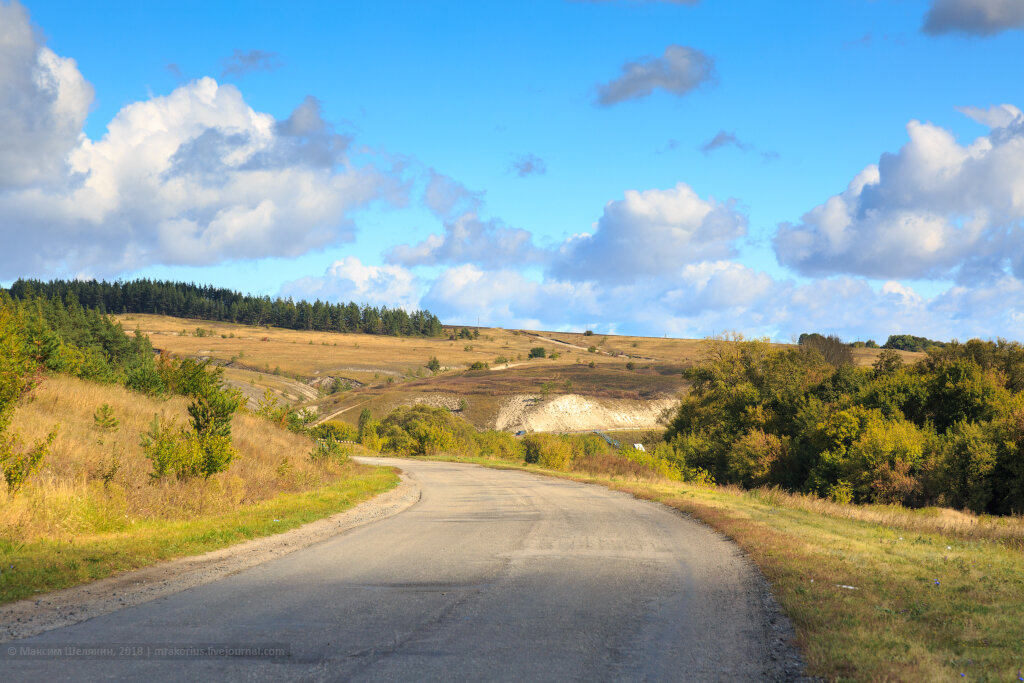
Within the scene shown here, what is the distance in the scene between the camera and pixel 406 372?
152 metres

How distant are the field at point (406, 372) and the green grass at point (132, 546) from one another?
52109 mm

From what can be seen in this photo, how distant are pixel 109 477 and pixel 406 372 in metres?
137

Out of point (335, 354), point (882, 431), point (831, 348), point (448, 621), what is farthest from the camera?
point (335, 354)

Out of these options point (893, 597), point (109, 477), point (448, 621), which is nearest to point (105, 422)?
point (109, 477)

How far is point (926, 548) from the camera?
48.9 ft

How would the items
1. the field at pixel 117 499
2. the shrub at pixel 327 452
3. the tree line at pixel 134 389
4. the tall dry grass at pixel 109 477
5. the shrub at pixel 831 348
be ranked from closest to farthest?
1. the field at pixel 117 499
2. the tall dry grass at pixel 109 477
3. the tree line at pixel 134 389
4. the shrub at pixel 327 452
5. the shrub at pixel 831 348

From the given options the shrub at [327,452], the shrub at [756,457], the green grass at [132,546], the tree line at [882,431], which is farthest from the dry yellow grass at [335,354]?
the green grass at [132,546]

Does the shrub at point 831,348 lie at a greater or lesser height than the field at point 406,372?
greater

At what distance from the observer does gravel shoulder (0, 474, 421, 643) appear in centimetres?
789

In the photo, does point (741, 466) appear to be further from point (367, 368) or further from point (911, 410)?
point (367, 368)

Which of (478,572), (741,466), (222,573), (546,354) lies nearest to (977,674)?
(478,572)

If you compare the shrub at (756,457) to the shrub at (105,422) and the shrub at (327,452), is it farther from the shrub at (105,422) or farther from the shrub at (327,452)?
the shrub at (105,422)

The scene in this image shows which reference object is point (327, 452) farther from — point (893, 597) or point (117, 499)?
point (893, 597)

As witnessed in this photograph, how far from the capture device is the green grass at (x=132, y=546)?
967 cm
